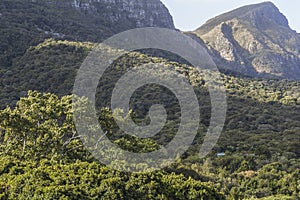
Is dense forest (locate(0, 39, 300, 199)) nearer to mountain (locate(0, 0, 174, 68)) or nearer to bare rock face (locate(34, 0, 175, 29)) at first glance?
mountain (locate(0, 0, 174, 68))

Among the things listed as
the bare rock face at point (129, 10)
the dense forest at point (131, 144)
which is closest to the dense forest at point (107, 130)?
the dense forest at point (131, 144)

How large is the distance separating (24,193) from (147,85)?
2165 inches

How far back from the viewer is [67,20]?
107 metres

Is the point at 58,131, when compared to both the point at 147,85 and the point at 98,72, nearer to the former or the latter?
the point at 98,72

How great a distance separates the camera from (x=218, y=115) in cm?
6309

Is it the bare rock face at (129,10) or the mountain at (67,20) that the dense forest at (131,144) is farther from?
the bare rock face at (129,10)

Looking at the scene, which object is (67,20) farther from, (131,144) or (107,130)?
(131,144)

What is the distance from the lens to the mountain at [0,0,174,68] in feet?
259

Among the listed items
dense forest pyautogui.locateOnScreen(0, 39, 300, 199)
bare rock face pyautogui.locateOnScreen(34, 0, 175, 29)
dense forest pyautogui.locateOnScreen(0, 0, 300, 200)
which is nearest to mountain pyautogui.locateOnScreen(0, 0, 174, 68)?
bare rock face pyautogui.locateOnScreen(34, 0, 175, 29)

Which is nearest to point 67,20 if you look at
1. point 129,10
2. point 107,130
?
point 129,10

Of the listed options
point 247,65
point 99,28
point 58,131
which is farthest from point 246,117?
point 247,65

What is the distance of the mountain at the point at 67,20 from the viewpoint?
78856 millimetres

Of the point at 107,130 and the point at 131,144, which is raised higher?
the point at 107,130

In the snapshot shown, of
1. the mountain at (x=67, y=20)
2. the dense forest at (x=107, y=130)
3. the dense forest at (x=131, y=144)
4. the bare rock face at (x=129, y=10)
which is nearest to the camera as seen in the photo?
the dense forest at (x=131, y=144)
